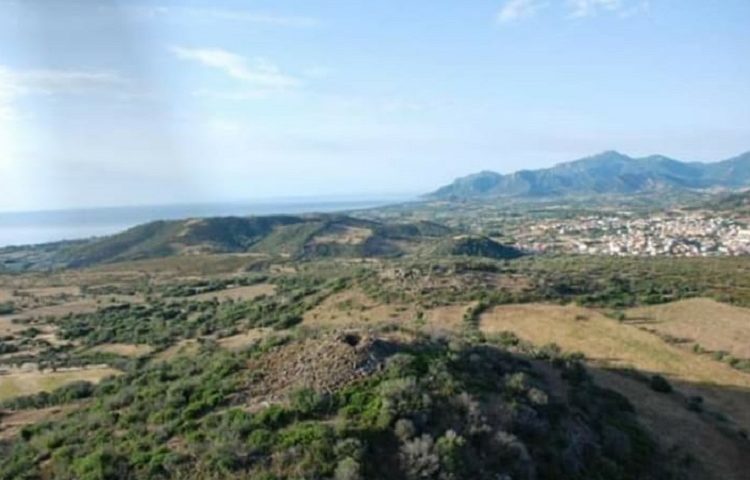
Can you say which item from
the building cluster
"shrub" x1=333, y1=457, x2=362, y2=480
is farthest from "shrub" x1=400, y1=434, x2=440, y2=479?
the building cluster

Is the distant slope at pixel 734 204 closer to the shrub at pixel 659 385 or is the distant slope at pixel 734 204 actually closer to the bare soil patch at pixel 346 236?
the bare soil patch at pixel 346 236

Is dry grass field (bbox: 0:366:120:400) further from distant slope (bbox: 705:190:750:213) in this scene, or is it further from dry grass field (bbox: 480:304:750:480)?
distant slope (bbox: 705:190:750:213)

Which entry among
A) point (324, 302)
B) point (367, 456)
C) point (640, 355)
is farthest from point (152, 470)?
point (324, 302)

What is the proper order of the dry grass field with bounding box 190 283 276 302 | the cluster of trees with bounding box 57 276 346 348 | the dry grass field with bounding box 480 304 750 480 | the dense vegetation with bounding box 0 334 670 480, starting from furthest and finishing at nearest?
the dry grass field with bounding box 190 283 276 302
the cluster of trees with bounding box 57 276 346 348
the dry grass field with bounding box 480 304 750 480
the dense vegetation with bounding box 0 334 670 480

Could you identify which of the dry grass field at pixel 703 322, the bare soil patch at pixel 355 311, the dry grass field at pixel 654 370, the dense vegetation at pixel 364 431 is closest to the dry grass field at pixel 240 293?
the bare soil patch at pixel 355 311

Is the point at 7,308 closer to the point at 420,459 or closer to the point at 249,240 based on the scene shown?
the point at 420,459

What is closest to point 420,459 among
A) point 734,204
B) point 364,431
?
point 364,431

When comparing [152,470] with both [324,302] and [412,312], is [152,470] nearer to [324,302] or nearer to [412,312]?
[412,312]
